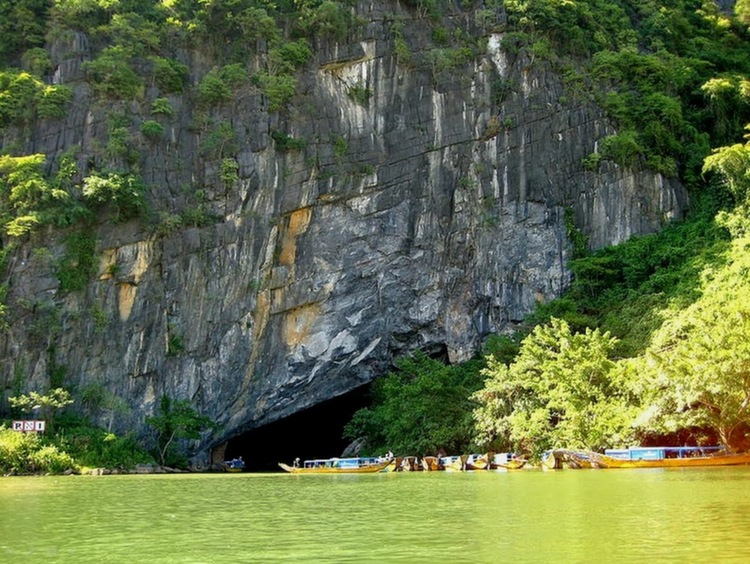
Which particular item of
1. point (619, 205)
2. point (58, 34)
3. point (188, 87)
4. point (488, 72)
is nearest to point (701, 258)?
point (619, 205)

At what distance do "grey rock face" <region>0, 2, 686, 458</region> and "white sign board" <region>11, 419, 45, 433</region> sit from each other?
216 centimetres

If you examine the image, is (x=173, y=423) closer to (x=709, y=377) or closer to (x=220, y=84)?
(x=220, y=84)

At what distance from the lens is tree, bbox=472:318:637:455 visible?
2369 cm

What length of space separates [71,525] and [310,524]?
3.12 m

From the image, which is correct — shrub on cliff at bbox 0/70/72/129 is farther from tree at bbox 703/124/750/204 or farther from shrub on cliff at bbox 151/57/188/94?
tree at bbox 703/124/750/204

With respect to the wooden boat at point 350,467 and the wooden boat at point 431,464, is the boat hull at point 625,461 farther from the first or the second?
the wooden boat at point 350,467

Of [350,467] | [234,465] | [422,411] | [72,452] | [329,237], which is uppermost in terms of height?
[329,237]

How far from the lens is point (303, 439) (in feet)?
140

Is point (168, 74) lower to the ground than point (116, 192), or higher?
higher

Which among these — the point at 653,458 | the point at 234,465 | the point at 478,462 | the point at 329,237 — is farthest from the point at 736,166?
the point at 234,465

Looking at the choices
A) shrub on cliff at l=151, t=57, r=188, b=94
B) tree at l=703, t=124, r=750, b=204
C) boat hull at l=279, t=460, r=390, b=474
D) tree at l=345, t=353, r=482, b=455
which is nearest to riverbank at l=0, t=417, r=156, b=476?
boat hull at l=279, t=460, r=390, b=474

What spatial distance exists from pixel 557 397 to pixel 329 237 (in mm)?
12825

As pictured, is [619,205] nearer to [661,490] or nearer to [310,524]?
[661,490]

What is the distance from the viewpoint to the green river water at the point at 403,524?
24.0ft
